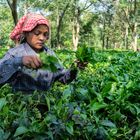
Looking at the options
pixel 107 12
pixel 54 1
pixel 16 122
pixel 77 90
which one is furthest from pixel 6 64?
pixel 107 12

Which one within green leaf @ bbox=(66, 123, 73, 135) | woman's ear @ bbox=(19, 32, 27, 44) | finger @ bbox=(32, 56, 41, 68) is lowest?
green leaf @ bbox=(66, 123, 73, 135)

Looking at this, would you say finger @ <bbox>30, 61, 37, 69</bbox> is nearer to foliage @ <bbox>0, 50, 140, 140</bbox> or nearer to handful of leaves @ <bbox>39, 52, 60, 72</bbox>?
handful of leaves @ <bbox>39, 52, 60, 72</bbox>

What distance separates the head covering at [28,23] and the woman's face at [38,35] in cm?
3

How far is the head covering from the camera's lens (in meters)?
2.99

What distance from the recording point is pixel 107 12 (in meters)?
55.4

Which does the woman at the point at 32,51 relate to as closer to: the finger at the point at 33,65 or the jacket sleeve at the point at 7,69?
the jacket sleeve at the point at 7,69

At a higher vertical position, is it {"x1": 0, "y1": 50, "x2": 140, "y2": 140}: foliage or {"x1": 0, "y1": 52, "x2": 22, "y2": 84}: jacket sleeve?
{"x1": 0, "y1": 52, "x2": 22, "y2": 84}: jacket sleeve

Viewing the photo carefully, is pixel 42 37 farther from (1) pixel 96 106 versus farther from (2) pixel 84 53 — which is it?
(1) pixel 96 106

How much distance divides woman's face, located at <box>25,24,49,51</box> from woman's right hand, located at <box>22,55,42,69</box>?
0.75 m

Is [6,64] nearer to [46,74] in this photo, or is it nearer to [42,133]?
[46,74]

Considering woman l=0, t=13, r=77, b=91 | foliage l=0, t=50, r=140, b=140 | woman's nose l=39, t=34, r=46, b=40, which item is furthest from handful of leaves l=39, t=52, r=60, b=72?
woman's nose l=39, t=34, r=46, b=40

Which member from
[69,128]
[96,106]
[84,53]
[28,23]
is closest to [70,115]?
[69,128]

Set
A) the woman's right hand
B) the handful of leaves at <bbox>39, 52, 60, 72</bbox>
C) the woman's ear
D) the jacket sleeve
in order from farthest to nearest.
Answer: the woman's ear, the jacket sleeve, the woman's right hand, the handful of leaves at <bbox>39, 52, 60, 72</bbox>

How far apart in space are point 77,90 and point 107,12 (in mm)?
53418
